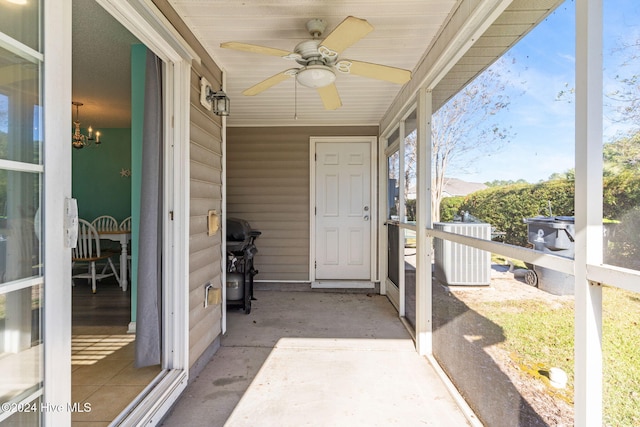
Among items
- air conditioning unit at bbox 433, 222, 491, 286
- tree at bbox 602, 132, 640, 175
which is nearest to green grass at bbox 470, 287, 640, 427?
air conditioning unit at bbox 433, 222, 491, 286

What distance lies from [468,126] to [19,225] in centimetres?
215

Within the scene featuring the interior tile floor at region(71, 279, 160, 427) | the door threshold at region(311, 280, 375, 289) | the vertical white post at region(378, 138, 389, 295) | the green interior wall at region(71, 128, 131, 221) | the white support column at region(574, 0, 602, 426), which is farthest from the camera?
the green interior wall at region(71, 128, 131, 221)

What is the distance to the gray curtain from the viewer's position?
207 cm

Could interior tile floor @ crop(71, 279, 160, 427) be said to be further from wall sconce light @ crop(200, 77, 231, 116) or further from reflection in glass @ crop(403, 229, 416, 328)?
reflection in glass @ crop(403, 229, 416, 328)

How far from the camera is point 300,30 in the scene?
2246mm

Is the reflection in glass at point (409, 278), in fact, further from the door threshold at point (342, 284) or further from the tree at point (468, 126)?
the door threshold at point (342, 284)

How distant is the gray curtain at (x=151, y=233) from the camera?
6.79 feet

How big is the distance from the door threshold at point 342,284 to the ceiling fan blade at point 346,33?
3380 millimetres

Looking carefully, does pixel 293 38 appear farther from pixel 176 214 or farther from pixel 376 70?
pixel 176 214

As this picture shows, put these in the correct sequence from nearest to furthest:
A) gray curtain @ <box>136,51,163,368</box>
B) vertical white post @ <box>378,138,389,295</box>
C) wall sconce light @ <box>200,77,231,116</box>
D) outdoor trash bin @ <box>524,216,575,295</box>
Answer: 1. outdoor trash bin @ <box>524,216,575,295</box>
2. gray curtain @ <box>136,51,163,368</box>
3. wall sconce light @ <box>200,77,231,116</box>
4. vertical white post @ <box>378,138,389,295</box>

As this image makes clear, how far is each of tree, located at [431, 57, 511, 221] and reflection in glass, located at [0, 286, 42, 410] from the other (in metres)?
1.98

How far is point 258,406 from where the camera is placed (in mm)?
1977

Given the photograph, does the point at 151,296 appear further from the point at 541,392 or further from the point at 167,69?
the point at 541,392

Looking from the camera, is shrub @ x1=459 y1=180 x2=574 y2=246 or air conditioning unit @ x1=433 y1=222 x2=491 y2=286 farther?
air conditioning unit @ x1=433 y1=222 x2=491 y2=286
